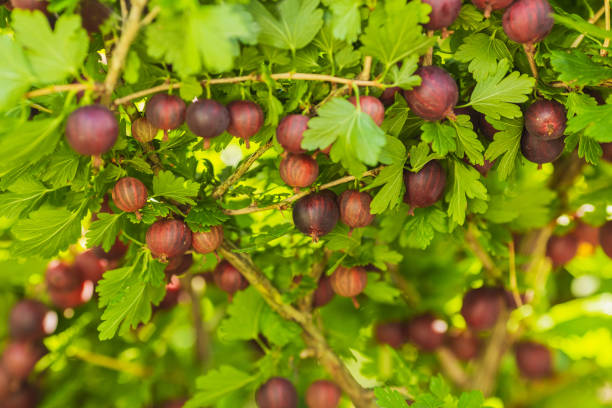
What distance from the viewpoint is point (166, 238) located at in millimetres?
745

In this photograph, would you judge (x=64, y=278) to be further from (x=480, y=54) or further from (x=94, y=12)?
(x=480, y=54)

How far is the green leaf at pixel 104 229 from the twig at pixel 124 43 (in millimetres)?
220

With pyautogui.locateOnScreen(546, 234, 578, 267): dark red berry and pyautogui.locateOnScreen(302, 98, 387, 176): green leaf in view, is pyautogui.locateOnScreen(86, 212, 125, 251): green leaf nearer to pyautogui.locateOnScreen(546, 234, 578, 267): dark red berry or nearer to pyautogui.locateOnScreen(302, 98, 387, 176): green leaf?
pyautogui.locateOnScreen(302, 98, 387, 176): green leaf

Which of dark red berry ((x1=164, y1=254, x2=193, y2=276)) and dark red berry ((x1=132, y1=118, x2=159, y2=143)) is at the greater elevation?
dark red berry ((x1=132, y1=118, x2=159, y2=143))

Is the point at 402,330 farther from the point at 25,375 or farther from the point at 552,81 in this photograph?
the point at 25,375

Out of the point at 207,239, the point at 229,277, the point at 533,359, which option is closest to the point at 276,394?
the point at 229,277

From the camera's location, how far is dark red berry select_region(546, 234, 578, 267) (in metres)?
1.27

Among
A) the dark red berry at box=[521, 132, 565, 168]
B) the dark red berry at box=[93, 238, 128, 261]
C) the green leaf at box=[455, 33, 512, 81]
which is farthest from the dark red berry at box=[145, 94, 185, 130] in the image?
the dark red berry at box=[93, 238, 128, 261]

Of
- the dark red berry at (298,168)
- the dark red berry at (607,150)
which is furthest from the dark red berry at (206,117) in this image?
the dark red berry at (607,150)

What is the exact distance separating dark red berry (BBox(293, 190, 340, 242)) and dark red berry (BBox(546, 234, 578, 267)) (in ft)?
2.36

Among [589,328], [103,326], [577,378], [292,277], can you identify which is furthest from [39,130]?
[577,378]

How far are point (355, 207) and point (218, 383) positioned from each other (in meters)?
0.42

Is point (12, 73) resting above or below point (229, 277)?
above

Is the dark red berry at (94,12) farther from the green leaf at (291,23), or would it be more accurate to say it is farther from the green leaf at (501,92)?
the green leaf at (501,92)
